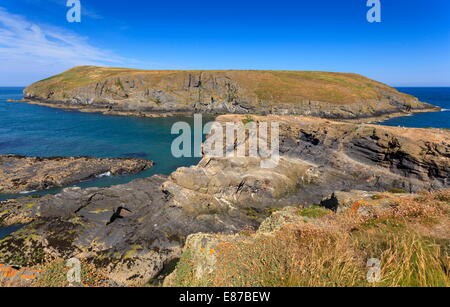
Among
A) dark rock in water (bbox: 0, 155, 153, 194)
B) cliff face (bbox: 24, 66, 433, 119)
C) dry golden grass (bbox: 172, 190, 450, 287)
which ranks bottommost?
dark rock in water (bbox: 0, 155, 153, 194)

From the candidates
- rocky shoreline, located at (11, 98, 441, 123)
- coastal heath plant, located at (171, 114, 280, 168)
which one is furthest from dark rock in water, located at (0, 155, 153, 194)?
rocky shoreline, located at (11, 98, 441, 123)

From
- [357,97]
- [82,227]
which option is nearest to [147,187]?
[82,227]

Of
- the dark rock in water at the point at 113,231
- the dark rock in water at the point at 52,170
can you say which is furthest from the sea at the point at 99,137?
the dark rock in water at the point at 113,231

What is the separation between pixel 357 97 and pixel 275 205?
3968 inches

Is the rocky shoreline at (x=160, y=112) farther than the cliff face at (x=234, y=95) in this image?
No

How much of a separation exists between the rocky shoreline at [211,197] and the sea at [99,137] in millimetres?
6896

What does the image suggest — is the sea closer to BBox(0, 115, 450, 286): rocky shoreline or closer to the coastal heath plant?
BBox(0, 115, 450, 286): rocky shoreline

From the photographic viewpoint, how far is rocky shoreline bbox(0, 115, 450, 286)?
1906cm

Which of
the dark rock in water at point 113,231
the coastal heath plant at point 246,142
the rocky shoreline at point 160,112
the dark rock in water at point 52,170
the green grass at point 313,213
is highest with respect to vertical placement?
the rocky shoreline at point 160,112

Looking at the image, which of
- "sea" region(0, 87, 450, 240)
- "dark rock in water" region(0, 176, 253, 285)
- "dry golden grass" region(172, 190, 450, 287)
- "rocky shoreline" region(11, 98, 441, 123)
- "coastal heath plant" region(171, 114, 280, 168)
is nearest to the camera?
"dry golden grass" region(172, 190, 450, 287)

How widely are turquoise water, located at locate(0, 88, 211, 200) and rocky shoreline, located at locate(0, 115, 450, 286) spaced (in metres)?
12.6

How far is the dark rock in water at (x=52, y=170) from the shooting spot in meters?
34.2

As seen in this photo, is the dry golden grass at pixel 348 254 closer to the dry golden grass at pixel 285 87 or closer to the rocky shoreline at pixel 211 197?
the rocky shoreline at pixel 211 197

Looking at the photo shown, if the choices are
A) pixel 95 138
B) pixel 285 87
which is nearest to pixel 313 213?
pixel 95 138
